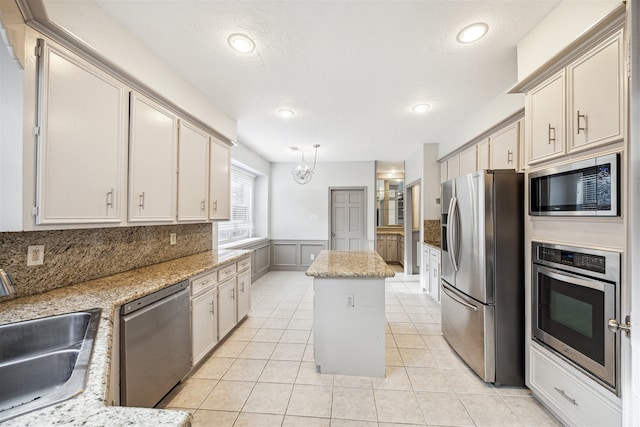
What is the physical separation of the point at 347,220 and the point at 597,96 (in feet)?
17.0

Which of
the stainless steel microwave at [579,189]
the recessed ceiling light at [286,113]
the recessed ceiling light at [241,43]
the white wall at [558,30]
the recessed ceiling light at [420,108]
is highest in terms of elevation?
the recessed ceiling light at [420,108]

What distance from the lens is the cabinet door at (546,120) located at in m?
1.63

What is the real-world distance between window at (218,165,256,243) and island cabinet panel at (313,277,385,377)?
2.98 meters

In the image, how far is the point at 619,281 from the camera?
51.3 inches

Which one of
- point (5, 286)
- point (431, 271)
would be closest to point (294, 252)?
point (431, 271)

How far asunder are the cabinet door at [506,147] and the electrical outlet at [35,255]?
12.8ft

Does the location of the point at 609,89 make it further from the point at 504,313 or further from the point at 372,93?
the point at 372,93

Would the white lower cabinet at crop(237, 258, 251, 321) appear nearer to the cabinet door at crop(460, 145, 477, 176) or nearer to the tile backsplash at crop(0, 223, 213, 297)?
the tile backsplash at crop(0, 223, 213, 297)

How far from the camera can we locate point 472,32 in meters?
1.89

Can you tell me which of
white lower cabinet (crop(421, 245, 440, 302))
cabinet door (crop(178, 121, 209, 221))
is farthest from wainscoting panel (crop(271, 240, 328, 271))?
cabinet door (crop(178, 121, 209, 221))

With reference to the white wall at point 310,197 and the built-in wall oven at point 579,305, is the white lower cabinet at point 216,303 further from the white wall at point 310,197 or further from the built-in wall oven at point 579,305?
the white wall at point 310,197

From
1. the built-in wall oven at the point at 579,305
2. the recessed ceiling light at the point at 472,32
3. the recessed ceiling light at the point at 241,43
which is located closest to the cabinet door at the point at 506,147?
the recessed ceiling light at the point at 472,32

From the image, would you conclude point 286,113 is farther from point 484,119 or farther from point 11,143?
point 11,143

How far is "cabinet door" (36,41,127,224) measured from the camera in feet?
4.52
